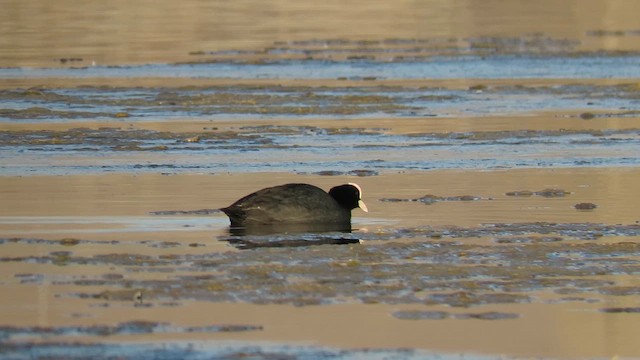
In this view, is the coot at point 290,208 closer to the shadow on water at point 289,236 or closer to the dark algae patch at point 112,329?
the shadow on water at point 289,236

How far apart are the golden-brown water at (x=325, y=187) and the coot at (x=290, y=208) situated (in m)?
0.16

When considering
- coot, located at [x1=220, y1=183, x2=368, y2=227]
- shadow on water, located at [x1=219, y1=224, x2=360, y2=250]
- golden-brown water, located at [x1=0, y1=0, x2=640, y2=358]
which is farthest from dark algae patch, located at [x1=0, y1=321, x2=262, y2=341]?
coot, located at [x1=220, y1=183, x2=368, y2=227]

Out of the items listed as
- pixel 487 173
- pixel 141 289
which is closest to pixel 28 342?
pixel 141 289

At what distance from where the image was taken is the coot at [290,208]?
44.0 ft

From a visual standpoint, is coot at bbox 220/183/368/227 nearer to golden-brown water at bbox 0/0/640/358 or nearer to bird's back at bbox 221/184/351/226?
bird's back at bbox 221/184/351/226

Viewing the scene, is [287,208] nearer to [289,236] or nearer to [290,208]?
[290,208]

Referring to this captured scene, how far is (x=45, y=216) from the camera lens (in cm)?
1378

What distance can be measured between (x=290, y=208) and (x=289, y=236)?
0.70 metres

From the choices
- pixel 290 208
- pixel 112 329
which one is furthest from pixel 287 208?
pixel 112 329

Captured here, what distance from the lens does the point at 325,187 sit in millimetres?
15836

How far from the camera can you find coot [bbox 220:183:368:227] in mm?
13422

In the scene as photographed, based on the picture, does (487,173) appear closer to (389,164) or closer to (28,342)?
(389,164)

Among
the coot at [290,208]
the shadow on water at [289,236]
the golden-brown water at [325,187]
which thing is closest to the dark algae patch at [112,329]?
the golden-brown water at [325,187]

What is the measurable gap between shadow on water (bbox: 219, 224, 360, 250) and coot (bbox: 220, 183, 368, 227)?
2.2 inches
